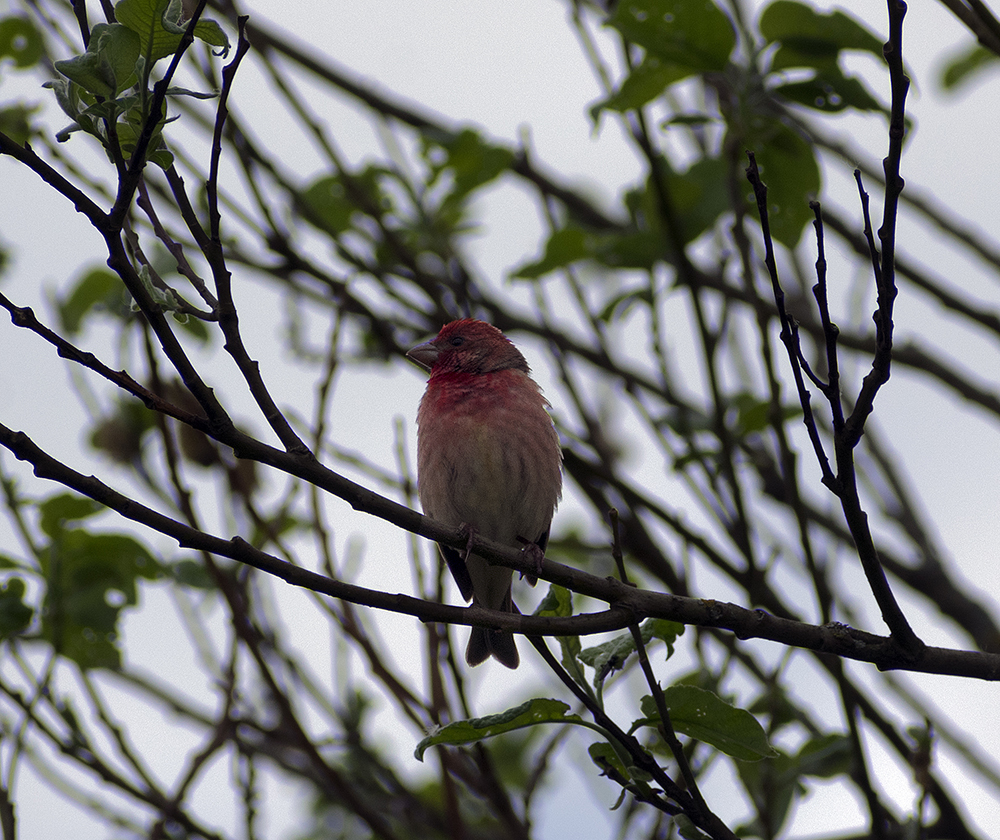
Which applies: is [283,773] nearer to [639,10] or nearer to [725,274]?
[725,274]

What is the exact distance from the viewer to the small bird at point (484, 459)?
608 cm

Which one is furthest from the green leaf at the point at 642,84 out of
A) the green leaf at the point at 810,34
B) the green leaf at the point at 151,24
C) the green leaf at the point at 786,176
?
the green leaf at the point at 151,24

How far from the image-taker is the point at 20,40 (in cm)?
606

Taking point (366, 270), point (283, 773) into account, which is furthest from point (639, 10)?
point (283, 773)

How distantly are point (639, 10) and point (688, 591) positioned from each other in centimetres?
281

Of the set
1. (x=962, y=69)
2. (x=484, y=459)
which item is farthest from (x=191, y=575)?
(x=962, y=69)

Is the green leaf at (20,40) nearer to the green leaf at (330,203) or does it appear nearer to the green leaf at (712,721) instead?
the green leaf at (330,203)

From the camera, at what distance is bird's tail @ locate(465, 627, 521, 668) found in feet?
20.6

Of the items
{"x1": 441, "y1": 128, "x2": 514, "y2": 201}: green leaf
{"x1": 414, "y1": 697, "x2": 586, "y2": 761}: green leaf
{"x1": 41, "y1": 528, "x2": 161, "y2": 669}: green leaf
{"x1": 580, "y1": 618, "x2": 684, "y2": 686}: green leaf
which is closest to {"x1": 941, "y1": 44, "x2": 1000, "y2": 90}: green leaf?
{"x1": 441, "y1": 128, "x2": 514, "y2": 201}: green leaf

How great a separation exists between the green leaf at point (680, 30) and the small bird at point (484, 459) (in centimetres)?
204

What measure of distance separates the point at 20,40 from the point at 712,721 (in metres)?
4.98

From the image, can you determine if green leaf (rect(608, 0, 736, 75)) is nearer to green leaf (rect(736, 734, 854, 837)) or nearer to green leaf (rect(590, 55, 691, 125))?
green leaf (rect(590, 55, 691, 125))

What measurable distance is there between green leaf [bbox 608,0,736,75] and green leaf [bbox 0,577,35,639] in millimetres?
3612

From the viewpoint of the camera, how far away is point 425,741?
369 centimetres
